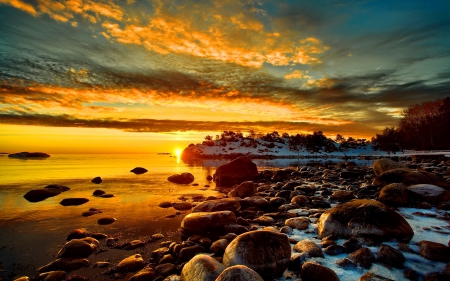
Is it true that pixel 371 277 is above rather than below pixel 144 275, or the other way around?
above

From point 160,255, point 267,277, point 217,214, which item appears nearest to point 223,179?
point 217,214

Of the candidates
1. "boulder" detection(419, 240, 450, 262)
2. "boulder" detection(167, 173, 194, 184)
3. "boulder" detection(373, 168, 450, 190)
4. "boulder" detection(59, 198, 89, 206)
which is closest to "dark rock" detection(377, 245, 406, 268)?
"boulder" detection(419, 240, 450, 262)

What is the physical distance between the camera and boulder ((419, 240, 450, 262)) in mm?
5355

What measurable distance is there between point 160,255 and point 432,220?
9724mm

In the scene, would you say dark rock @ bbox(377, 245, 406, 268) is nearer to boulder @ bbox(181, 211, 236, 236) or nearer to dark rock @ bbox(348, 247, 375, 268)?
dark rock @ bbox(348, 247, 375, 268)

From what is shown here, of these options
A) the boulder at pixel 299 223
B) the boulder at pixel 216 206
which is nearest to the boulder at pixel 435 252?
the boulder at pixel 299 223

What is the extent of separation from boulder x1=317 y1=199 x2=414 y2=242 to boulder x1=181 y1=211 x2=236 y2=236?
356cm

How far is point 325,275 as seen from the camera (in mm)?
4910

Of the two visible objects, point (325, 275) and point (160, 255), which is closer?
point (325, 275)

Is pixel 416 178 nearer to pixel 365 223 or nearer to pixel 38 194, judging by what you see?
pixel 365 223

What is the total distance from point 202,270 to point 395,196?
9.91 meters

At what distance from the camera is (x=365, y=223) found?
680 centimetres

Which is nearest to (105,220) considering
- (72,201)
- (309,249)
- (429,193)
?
(72,201)

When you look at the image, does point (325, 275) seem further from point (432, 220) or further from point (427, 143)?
point (427, 143)
